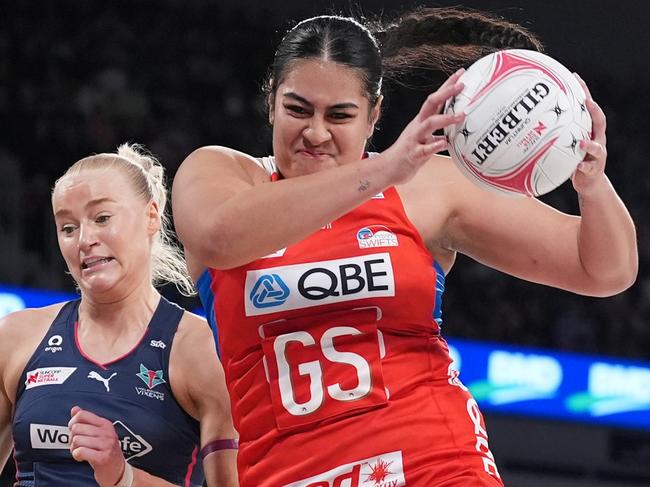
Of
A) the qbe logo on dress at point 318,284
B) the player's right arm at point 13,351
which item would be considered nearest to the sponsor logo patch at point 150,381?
the player's right arm at point 13,351

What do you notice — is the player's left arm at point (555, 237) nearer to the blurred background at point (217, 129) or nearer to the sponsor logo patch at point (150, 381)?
the sponsor logo patch at point (150, 381)

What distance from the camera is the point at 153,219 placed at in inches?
126

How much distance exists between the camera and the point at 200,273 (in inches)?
100.0

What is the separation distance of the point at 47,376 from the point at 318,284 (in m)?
1.06

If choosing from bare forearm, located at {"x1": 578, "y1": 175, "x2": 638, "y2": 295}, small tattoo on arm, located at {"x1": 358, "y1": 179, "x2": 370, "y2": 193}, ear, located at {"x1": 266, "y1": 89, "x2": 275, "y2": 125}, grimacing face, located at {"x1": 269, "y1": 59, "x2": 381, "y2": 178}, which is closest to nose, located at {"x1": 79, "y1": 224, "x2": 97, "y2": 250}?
ear, located at {"x1": 266, "y1": 89, "x2": 275, "y2": 125}

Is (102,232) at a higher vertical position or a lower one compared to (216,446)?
higher

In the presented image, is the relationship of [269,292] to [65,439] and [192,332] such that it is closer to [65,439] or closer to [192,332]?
[192,332]

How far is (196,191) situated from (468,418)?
81cm

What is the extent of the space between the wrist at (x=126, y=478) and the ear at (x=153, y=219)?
0.75 meters

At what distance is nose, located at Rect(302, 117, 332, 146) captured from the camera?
228cm

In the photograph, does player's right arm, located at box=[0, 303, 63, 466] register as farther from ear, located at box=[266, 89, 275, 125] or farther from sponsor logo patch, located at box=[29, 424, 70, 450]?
ear, located at box=[266, 89, 275, 125]

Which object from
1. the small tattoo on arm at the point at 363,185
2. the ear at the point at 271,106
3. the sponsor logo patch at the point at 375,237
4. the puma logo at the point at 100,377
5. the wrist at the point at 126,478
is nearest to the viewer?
the small tattoo on arm at the point at 363,185

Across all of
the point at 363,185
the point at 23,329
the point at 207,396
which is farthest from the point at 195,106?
the point at 363,185

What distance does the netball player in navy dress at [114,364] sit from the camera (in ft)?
9.57
